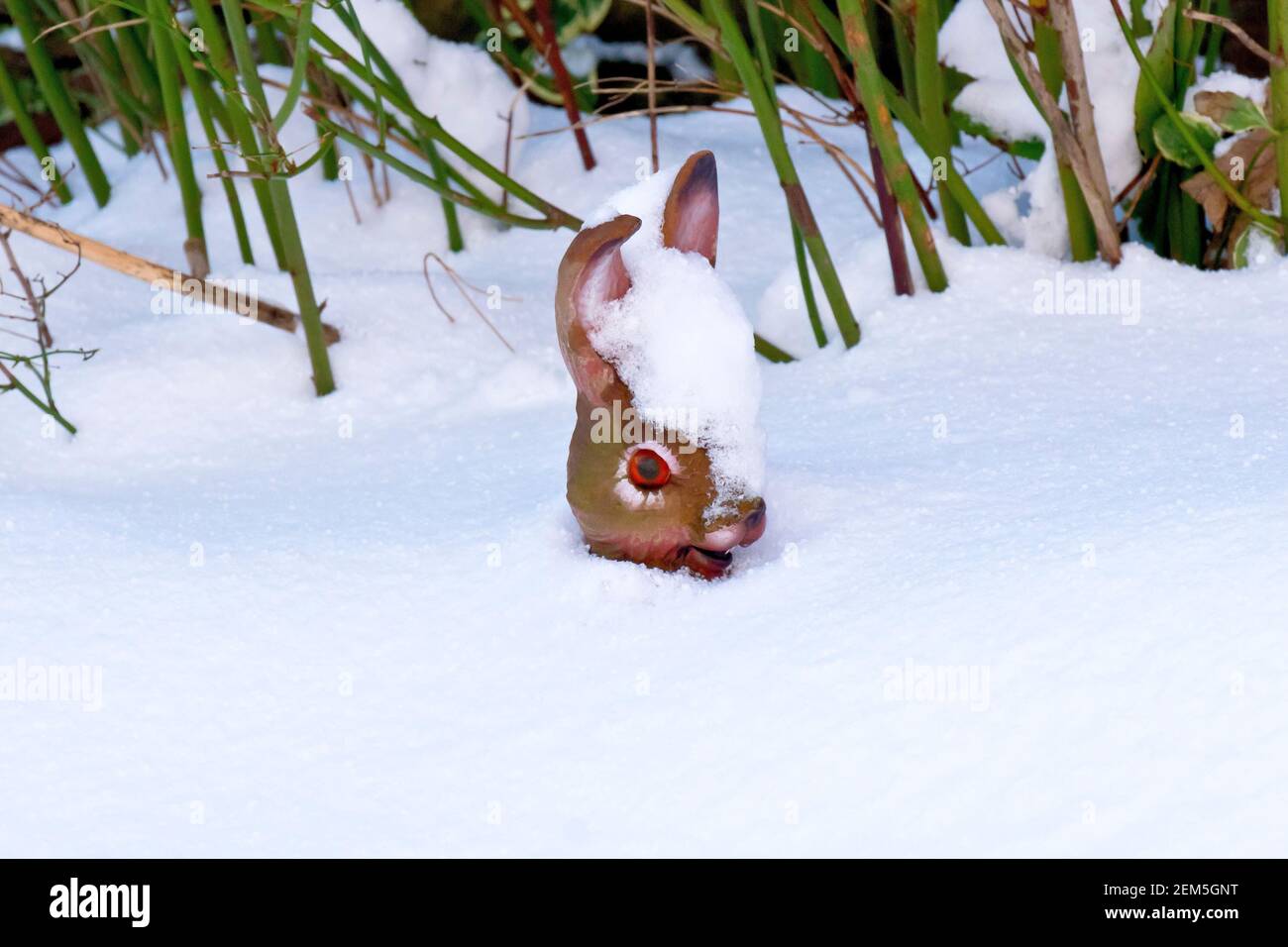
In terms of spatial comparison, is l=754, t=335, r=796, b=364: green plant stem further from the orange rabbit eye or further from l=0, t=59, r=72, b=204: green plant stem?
l=0, t=59, r=72, b=204: green plant stem

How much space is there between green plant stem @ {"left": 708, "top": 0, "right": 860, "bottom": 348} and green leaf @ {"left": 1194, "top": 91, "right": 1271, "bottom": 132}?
37 cm

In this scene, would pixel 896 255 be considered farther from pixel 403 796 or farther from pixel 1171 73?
pixel 403 796

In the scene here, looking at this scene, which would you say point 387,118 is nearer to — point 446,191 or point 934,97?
point 446,191

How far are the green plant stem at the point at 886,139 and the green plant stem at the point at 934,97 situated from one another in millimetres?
62

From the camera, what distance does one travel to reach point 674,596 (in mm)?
1023

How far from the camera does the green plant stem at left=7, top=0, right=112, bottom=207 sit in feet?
5.56

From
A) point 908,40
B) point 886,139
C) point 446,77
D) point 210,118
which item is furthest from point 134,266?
point 908,40

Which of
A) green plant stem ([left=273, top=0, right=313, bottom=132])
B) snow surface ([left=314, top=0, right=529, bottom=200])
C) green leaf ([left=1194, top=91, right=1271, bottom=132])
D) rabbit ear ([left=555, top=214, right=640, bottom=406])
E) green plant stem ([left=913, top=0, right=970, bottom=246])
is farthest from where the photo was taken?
snow surface ([left=314, top=0, right=529, bottom=200])

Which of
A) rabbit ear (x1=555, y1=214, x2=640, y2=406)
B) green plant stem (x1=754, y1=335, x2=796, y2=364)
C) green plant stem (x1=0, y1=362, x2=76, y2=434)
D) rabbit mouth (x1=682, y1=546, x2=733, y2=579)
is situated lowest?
green plant stem (x1=754, y1=335, x2=796, y2=364)

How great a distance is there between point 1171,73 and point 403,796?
1019mm

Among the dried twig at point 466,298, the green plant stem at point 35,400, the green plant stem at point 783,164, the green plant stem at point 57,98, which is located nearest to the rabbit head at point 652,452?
the green plant stem at point 783,164

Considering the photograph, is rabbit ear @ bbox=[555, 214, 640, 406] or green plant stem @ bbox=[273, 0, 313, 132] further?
green plant stem @ bbox=[273, 0, 313, 132]

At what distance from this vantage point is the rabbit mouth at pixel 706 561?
1029 millimetres

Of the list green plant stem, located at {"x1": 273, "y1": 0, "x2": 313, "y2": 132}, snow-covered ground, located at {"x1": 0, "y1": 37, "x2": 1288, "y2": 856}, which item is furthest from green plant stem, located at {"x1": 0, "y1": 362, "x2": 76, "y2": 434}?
green plant stem, located at {"x1": 273, "y1": 0, "x2": 313, "y2": 132}
